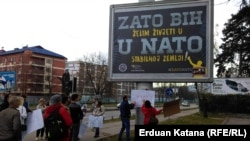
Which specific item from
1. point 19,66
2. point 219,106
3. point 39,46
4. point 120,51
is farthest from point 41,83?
point 120,51

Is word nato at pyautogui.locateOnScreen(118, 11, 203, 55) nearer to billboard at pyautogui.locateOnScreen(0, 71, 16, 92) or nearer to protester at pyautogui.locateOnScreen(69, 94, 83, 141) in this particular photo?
protester at pyautogui.locateOnScreen(69, 94, 83, 141)

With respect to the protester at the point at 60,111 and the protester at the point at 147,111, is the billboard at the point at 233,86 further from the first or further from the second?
the protester at the point at 60,111

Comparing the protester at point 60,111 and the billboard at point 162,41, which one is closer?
the protester at point 60,111

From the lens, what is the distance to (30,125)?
1020 cm

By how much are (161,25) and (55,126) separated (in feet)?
19.9

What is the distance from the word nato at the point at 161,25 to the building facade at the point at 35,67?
3432 inches

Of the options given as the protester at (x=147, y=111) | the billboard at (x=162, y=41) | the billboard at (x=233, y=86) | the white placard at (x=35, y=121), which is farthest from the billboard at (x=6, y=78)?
the billboard at (x=233, y=86)

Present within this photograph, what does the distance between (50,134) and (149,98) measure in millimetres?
5487

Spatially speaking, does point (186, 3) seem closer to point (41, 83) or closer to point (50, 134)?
point (50, 134)

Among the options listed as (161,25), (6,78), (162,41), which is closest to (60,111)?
(162,41)

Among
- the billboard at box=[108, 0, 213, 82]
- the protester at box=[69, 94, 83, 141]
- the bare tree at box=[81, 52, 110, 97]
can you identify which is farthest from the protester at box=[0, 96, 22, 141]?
the bare tree at box=[81, 52, 110, 97]

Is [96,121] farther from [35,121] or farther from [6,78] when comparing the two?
Answer: [35,121]

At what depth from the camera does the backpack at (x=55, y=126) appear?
877cm

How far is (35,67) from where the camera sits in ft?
366
